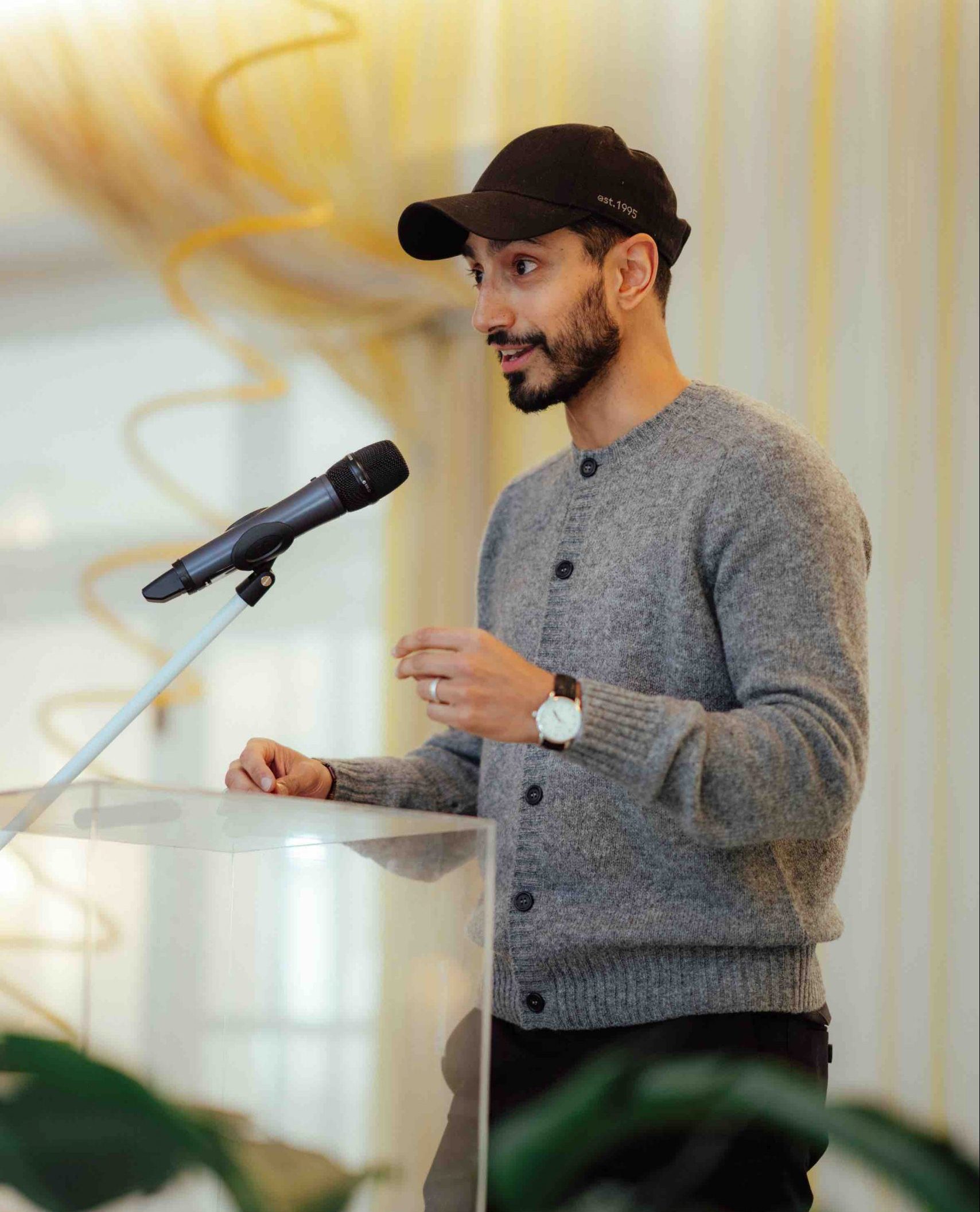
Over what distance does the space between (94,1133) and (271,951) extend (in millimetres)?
569

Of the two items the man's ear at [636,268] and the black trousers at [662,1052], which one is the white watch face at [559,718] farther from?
the man's ear at [636,268]

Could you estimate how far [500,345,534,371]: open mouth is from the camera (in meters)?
1.34

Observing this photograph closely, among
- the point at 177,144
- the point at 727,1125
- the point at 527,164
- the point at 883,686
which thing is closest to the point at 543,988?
the point at 527,164

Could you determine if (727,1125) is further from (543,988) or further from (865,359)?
(865,359)

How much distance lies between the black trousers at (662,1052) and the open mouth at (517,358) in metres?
0.64

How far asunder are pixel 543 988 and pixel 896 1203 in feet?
3.10

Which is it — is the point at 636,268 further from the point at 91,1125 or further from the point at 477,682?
the point at 91,1125

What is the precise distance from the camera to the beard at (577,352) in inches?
52.2

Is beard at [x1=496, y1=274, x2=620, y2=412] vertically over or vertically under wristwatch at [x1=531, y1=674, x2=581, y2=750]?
over

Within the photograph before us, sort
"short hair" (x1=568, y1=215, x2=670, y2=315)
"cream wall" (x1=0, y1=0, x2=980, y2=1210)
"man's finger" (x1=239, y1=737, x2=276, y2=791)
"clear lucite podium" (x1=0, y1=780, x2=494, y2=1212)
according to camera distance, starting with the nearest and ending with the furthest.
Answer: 1. "clear lucite podium" (x1=0, y1=780, x2=494, y2=1212)
2. "man's finger" (x1=239, y1=737, x2=276, y2=791)
3. "short hair" (x1=568, y1=215, x2=670, y2=315)
4. "cream wall" (x1=0, y1=0, x2=980, y2=1210)

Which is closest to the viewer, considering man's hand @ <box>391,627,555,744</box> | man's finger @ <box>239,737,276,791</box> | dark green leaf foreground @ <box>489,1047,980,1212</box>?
dark green leaf foreground @ <box>489,1047,980,1212</box>

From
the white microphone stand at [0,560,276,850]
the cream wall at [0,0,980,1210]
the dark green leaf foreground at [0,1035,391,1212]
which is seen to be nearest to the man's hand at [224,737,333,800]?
the white microphone stand at [0,560,276,850]

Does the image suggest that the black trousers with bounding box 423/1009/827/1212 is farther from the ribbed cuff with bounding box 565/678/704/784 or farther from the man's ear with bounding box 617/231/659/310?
the man's ear with bounding box 617/231/659/310

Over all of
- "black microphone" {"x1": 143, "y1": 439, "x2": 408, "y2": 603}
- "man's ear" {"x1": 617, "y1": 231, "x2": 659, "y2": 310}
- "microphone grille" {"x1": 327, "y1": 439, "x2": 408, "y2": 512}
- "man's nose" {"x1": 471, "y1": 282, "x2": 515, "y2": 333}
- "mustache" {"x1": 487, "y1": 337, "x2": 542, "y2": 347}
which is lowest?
"black microphone" {"x1": 143, "y1": 439, "x2": 408, "y2": 603}
